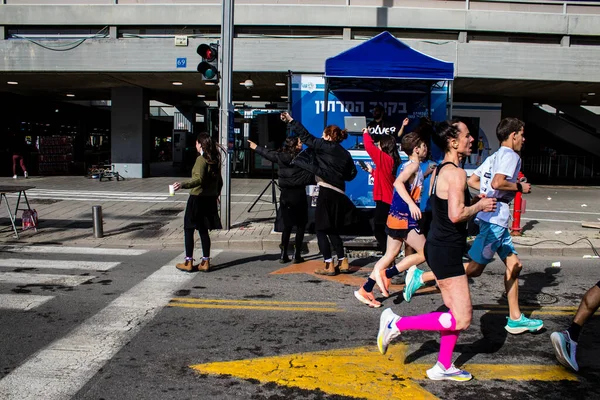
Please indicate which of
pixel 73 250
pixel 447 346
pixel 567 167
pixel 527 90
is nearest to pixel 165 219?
pixel 73 250

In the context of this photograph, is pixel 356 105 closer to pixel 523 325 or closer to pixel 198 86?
pixel 523 325

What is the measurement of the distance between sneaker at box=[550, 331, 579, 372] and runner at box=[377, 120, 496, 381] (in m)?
0.81

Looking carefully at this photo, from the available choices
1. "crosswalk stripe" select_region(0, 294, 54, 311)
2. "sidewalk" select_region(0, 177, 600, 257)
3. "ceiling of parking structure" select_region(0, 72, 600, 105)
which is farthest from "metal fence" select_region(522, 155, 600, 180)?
"crosswalk stripe" select_region(0, 294, 54, 311)

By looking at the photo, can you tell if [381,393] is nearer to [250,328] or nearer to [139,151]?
[250,328]

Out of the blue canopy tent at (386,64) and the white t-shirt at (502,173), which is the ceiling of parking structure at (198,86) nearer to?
the blue canopy tent at (386,64)

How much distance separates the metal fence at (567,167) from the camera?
89.8 feet

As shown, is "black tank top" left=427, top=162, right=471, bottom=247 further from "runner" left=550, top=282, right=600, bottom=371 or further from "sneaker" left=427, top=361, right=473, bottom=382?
"runner" left=550, top=282, right=600, bottom=371

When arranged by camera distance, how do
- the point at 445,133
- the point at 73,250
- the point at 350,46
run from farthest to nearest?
the point at 350,46, the point at 73,250, the point at 445,133

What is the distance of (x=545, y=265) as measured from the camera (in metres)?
8.04

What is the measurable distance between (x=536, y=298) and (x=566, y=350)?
82.7 inches

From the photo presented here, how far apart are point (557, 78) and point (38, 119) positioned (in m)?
29.2

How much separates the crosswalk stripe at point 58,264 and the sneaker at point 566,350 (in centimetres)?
560

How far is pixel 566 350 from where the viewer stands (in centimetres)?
415

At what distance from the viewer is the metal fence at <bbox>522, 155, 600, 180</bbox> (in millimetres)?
27359
